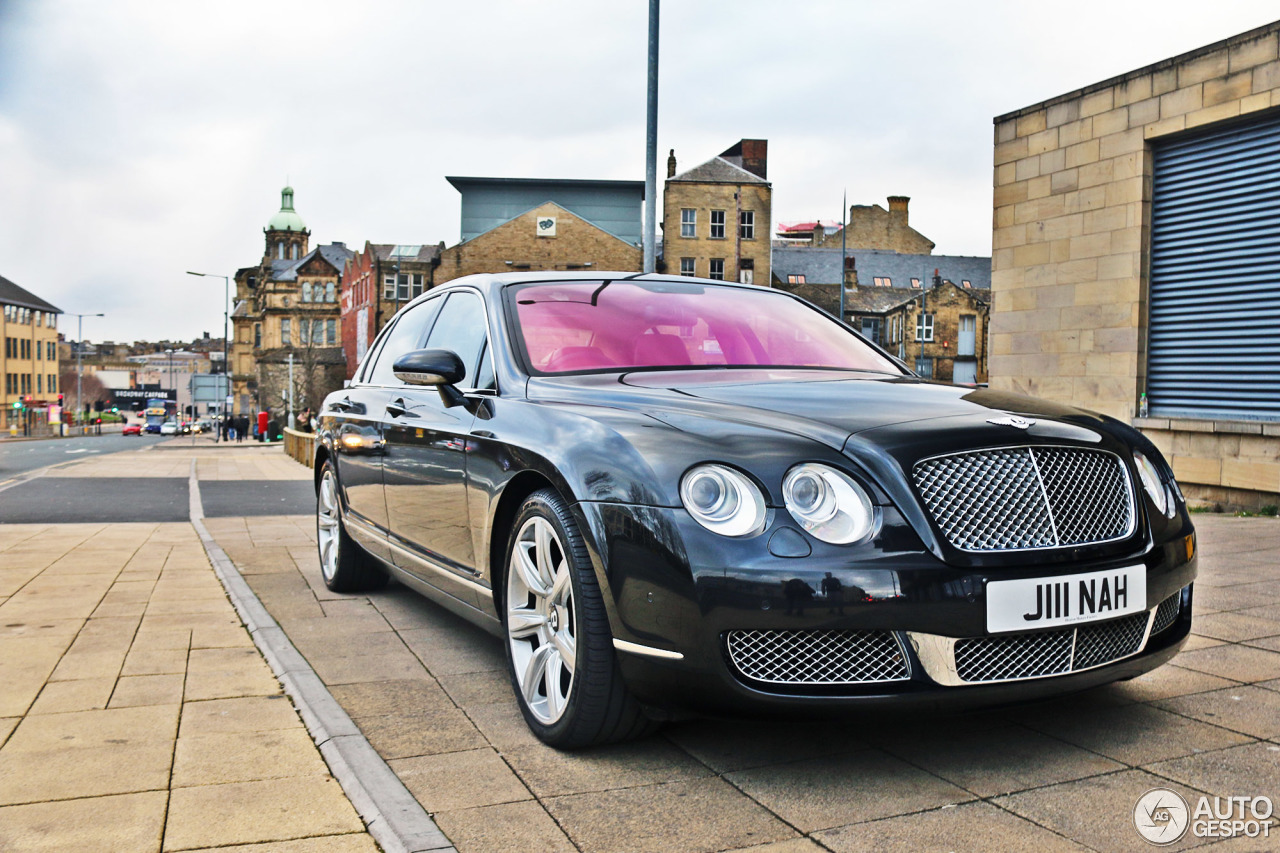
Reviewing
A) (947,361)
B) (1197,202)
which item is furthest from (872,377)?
(947,361)

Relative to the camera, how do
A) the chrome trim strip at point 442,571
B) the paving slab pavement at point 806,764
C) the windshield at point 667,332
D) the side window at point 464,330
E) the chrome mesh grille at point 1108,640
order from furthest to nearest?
the side window at point 464,330
the windshield at point 667,332
the chrome trim strip at point 442,571
the chrome mesh grille at point 1108,640
the paving slab pavement at point 806,764

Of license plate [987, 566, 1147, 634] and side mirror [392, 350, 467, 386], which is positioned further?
side mirror [392, 350, 467, 386]

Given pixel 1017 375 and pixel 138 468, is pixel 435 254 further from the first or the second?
pixel 1017 375

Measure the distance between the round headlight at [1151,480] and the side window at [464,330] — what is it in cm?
236

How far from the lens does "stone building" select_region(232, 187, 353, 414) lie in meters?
77.6

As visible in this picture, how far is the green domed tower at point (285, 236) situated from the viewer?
407ft

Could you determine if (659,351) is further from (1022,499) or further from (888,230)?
(888,230)

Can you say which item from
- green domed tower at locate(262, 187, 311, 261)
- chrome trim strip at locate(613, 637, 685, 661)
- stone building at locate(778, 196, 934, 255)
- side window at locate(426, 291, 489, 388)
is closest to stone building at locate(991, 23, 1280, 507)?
side window at locate(426, 291, 489, 388)

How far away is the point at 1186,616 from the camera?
3273mm

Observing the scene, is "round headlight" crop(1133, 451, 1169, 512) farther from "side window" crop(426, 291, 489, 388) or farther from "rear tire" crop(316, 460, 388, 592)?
"rear tire" crop(316, 460, 388, 592)

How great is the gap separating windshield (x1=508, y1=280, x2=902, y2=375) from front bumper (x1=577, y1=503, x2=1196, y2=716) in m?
1.25

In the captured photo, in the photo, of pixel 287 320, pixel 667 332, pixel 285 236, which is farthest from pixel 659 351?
pixel 285 236

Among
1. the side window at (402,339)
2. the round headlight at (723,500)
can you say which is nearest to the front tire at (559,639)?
the round headlight at (723,500)

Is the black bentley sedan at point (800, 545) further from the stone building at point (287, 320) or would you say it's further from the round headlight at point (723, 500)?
the stone building at point (287, 320)
